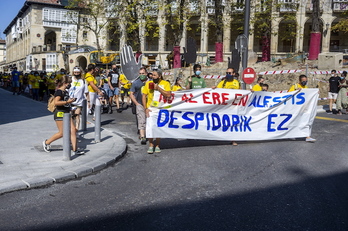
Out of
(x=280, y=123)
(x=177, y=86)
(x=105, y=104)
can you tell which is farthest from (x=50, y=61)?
(x=280, y=123)

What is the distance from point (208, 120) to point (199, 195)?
11.0 ft

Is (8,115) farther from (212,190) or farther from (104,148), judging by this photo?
(212,190)

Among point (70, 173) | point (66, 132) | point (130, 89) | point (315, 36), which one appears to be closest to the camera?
point (70, 173)

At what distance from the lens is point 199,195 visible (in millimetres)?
5078

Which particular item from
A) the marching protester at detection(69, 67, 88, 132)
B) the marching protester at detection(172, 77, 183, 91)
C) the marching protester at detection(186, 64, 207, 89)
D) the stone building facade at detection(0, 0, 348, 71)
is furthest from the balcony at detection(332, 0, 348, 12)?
the marching protester at detection(69, 67, 88, 132)

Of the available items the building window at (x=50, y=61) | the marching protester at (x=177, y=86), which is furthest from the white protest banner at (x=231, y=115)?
the building window at (x=50, y=61)

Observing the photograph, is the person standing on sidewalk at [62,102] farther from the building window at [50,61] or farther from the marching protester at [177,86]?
the building window at [50,61]

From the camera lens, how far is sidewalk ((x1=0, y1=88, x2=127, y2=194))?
5.62 m

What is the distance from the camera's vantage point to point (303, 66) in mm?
24078

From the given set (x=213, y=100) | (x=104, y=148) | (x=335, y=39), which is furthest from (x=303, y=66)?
(x=335, y=39)

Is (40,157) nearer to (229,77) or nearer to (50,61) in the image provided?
(229,77)

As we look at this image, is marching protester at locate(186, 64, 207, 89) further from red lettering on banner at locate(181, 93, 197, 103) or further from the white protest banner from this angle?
red lettering on banner at locate(181, 93, 197, 103)

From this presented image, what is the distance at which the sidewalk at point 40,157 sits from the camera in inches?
221

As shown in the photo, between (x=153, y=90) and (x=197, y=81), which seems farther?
(x=197, y=81)
